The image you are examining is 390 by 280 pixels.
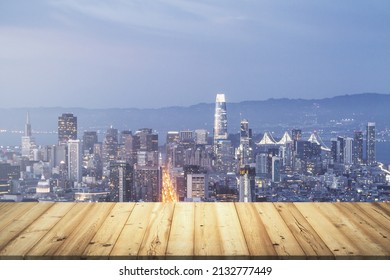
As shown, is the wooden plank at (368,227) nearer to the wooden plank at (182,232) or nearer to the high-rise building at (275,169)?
the wooden plank at (182,232)

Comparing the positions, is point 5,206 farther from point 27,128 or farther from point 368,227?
point 27,128

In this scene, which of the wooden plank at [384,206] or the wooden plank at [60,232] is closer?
the wooden plank at [60,232]

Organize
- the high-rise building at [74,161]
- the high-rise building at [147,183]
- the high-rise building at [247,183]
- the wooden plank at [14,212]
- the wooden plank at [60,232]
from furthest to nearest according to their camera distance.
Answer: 1. the high-rise building at [74,161]
2. the high-rise building at [247,183]
3. the high-rise building at [147,183]
4. the wooden plank at [14,212]
5. the wooden plank at [60,232]

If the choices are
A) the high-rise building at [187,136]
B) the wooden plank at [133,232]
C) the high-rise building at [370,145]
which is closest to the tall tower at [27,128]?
the high-rise building at [187,136]

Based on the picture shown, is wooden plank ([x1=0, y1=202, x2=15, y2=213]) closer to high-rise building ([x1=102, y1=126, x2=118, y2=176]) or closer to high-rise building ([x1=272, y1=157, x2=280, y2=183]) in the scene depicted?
high-rise building ([x1=102, y1=126, x2=118, y2=176])
